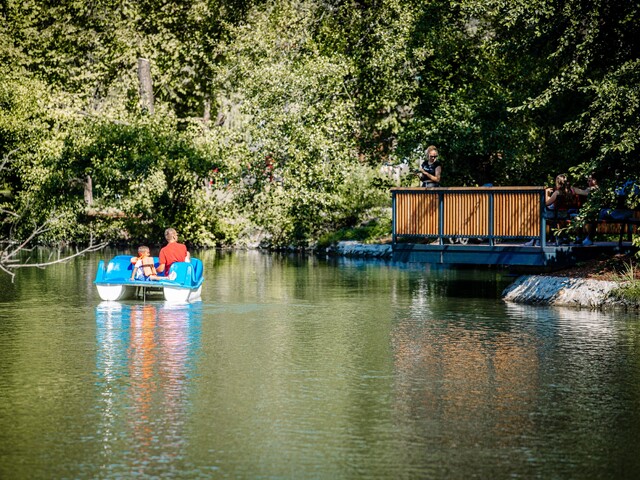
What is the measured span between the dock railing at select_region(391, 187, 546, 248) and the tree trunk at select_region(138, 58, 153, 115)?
2527 centimetres

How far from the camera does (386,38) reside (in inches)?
1617

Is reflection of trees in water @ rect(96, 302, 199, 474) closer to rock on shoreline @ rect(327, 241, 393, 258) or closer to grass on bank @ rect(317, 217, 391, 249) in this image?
rock on shoreline @ rect(327, 241, 393, 258)

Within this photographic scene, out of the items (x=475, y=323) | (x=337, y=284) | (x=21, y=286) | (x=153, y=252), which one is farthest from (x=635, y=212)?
(x=153, y=252)

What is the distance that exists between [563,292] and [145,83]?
2926 centimetres

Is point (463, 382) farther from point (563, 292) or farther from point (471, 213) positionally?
point (471, 213)

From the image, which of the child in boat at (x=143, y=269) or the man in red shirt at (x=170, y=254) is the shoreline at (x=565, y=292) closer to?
the man in red shirt at (x=170, y=254)

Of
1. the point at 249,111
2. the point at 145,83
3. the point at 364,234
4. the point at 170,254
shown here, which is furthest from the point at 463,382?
the point at 145,83

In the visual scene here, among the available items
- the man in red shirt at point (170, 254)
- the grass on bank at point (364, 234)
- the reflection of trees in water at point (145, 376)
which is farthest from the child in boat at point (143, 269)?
the grass on bank at point (364, 234)

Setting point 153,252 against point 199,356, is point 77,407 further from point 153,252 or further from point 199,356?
point 153,252

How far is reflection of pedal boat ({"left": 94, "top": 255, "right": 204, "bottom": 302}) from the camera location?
75.7 feet

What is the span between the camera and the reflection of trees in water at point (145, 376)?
10148 mm

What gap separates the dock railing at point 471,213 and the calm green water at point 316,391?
5.53ft

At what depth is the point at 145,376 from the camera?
13.6 meters

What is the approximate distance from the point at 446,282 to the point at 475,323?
1015 cm
